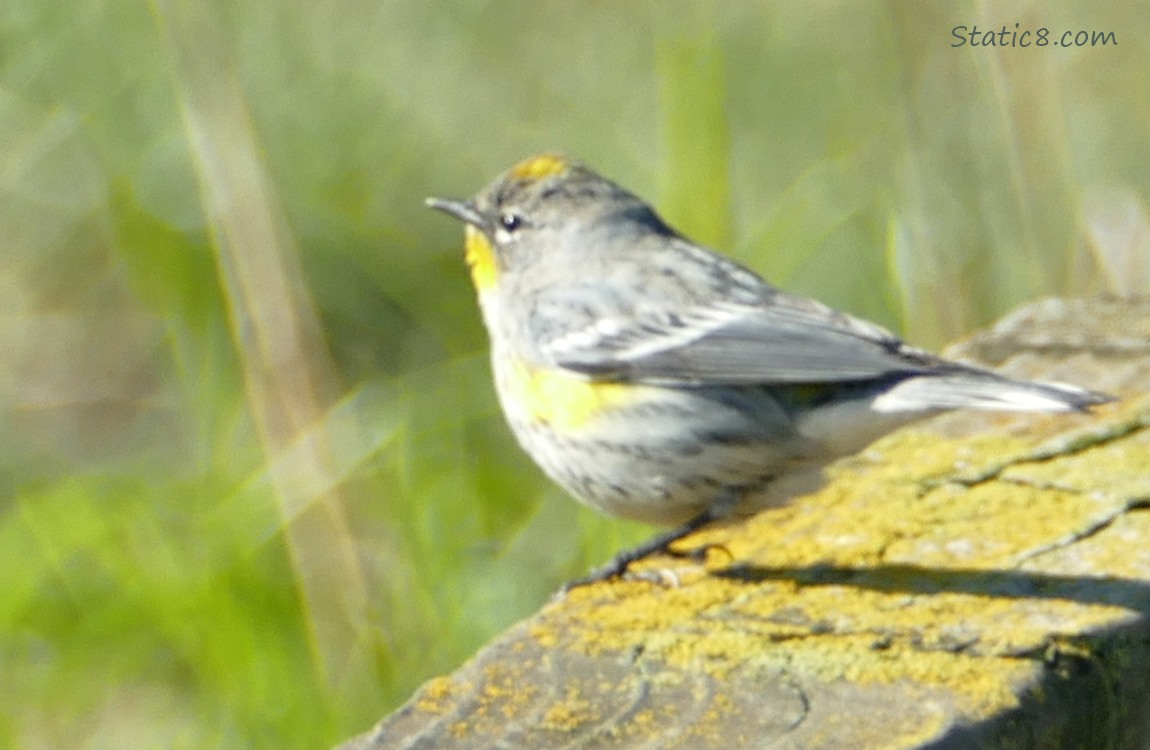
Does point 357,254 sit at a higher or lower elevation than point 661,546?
higher

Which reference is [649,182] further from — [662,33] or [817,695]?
[817,695]

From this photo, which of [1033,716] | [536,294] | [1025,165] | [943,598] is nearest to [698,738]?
[1033,716]

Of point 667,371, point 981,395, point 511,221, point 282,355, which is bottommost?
point 981,395

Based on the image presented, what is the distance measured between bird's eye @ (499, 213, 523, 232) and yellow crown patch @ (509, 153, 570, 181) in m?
0.08

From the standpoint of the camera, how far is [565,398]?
2676 millimetres

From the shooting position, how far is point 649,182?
417 centimetres

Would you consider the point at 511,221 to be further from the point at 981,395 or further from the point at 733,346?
the point at 981,395

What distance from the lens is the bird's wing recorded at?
2.56 m

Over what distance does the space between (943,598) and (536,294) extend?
4.49ft

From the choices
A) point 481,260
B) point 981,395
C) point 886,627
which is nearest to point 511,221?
point 481,260

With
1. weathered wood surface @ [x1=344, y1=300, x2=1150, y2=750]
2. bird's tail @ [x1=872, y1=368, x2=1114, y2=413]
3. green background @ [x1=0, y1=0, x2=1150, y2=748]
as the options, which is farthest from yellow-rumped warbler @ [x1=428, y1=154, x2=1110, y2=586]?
green background @ [x1=0, y1=0, x2=1150, y2=748]

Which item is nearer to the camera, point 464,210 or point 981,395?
point 981,395

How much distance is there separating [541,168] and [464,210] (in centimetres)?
18

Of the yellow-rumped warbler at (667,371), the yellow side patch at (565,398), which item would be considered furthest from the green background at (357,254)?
the yellow side patch at (565,398)
